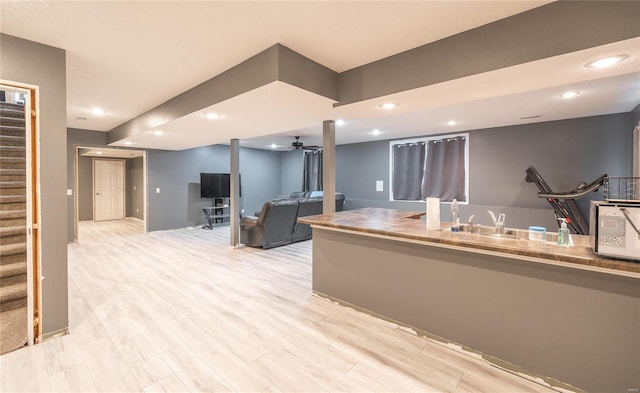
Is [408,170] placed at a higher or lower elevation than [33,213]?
higher

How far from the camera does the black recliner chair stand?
514 cm

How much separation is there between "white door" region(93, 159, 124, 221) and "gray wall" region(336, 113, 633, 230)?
987 cm

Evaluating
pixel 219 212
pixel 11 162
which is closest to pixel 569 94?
pixel 11 162

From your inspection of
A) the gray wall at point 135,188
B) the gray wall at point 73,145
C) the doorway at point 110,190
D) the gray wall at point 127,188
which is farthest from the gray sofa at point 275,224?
the gray wall at point 135,188

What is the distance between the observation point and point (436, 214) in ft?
7.97

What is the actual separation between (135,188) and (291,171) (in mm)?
5483

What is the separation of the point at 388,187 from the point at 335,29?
17.2 ft

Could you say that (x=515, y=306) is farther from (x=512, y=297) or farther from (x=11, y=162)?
(x=11, y=162)

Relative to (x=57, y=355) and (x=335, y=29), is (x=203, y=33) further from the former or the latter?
(x=57, y=355)

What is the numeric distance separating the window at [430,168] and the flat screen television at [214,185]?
15.8ft

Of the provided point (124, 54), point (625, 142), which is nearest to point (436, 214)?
point (124, 54)

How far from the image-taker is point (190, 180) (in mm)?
7758

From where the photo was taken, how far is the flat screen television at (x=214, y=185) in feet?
25.1

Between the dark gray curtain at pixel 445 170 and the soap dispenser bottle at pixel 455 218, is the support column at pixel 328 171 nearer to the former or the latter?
the soap dispenser bottle at pixel 455 218
